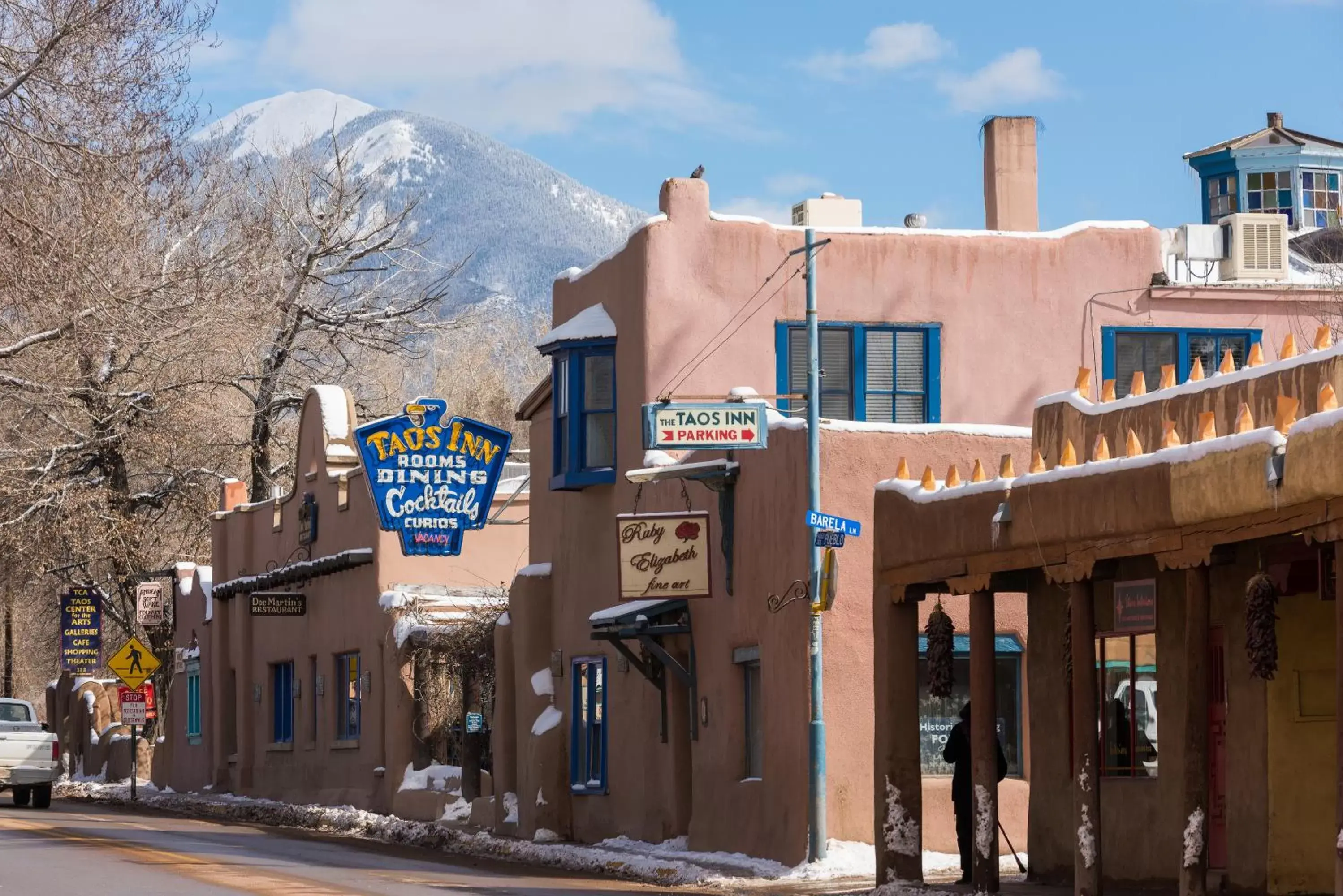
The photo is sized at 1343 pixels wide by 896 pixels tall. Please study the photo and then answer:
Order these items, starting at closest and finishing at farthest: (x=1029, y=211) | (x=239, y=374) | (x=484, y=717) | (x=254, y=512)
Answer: (x=1029, y=211)
(x=484, y=717)
(x=254, y=512)
(x=239, y=374)

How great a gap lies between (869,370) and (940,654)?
31.3 feet

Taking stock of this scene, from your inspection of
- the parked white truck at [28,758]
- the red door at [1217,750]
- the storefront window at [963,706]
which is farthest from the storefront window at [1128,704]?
the parked white truck at [28,758]

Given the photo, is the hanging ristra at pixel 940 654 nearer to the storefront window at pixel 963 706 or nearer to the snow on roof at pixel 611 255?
the storefront window at pixel 963 706

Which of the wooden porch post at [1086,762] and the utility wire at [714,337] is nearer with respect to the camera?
the wooden porch post at [1086,762]

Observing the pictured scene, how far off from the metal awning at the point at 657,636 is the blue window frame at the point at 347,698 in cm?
1182

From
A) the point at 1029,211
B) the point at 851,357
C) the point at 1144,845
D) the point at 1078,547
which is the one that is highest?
the point at 1029,211

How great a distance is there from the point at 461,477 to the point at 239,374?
20706 mm

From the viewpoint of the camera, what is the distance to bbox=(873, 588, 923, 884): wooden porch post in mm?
19422

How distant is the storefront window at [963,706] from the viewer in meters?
23.9

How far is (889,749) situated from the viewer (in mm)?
19594

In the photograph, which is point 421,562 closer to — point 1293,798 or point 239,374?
point 239,374

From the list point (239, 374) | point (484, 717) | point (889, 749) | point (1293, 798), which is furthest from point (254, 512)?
point (1293, 798)

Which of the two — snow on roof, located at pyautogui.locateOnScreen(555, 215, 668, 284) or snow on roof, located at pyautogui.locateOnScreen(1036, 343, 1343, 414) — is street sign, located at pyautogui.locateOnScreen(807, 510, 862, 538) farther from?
snow on roof, located at pyautogui.locateOnScreen(555, 215, 668, 284)

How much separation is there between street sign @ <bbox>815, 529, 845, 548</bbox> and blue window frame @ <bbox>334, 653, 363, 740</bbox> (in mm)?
18186
